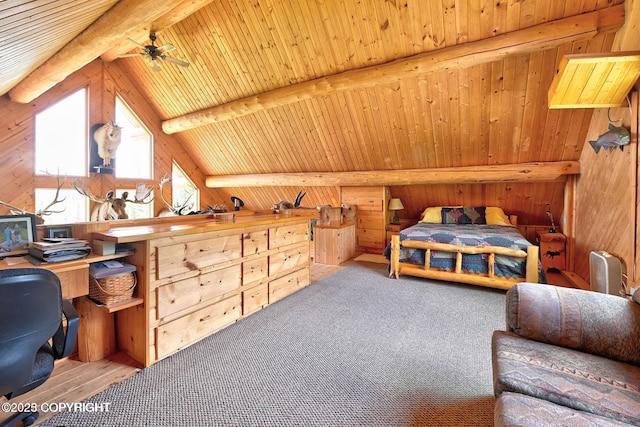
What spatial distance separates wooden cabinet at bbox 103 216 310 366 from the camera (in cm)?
206

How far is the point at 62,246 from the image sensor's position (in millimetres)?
1737

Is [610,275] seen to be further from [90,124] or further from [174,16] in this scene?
[90,124]

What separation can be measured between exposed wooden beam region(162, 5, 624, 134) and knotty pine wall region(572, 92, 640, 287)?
809mm

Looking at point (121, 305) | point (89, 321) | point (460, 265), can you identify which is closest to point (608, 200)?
point (460, 265)

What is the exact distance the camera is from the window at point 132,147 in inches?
243

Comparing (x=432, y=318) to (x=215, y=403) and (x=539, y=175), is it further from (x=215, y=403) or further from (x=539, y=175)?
(x=539, y=175)

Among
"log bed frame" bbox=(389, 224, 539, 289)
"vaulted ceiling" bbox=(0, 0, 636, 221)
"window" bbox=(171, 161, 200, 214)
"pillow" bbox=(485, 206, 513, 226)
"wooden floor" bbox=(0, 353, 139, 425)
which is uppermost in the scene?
"vaulted ceiling" bbox=(0, 0, 636, 221)

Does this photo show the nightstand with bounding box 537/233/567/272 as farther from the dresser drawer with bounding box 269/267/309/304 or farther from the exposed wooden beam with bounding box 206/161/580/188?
the dresser drawer with bounding box 269/267/309/304

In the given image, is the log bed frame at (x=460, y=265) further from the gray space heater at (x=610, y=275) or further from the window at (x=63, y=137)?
the window at (x=63, y=137)

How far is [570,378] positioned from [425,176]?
4159mm

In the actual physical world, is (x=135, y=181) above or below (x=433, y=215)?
above

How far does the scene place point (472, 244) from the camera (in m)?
3.79

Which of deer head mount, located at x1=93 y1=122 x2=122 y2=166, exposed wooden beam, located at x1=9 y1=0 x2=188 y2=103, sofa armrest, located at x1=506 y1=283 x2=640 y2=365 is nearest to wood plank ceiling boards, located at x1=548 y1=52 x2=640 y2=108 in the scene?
sofa armrest, located at x1=506 y1=283 x2=640 y2=365

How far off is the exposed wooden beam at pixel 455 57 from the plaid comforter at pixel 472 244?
2.14 metres
